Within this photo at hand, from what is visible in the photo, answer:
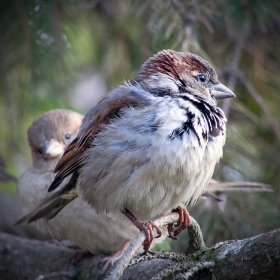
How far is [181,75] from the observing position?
263 centimetres

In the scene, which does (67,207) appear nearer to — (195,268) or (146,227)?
(146,227)

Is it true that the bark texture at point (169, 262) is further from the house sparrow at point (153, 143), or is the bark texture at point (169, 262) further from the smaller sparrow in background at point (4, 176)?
the smaller sparrow in background at point (4, 176)

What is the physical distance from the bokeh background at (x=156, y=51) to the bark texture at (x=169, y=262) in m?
0.56

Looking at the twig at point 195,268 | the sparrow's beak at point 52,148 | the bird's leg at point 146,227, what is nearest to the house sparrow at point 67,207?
the sparrow's beak at point 52,148

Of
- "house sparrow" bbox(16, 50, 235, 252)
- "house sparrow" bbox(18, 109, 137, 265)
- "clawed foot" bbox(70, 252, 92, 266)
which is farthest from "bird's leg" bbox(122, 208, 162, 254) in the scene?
"clawed foot" bbox(70, 252, 92, 266)

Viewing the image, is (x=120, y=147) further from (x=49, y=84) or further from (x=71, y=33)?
(x=71, y=33)

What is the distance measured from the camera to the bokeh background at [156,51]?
10.0 feet

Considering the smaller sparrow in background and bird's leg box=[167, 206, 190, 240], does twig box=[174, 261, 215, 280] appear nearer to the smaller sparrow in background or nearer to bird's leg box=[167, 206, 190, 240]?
bird's leg box=[167, 206, 190, 240]

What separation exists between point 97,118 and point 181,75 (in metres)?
0.49

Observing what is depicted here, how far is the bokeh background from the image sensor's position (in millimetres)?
3057

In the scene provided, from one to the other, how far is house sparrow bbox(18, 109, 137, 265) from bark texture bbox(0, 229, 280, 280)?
14cm

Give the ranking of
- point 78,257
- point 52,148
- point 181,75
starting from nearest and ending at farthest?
point 181,75, point 78,257, point 52,148

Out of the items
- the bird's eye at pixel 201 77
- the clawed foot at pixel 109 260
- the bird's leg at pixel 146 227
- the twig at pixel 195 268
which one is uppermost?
the bird's eye at pixel 201 77

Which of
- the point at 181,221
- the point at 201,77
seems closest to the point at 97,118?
Answer: the point at 201,77
